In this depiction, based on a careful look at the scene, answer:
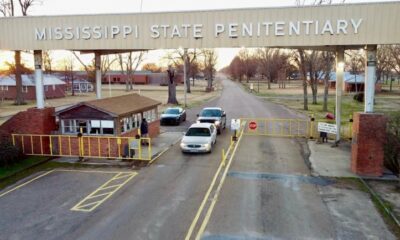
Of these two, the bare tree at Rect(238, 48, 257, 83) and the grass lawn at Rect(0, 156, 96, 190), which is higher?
the bare tree at Rect(238, 48, 257, 83)

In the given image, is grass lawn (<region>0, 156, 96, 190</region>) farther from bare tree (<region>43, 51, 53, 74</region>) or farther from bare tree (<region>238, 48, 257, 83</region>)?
bare tree (<region>238, 48, 257, 83</region>)

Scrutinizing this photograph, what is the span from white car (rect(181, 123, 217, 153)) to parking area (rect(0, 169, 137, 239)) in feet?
13.5

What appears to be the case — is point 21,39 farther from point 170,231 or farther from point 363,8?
point 363,8

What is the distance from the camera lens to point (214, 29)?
18281 millimetres

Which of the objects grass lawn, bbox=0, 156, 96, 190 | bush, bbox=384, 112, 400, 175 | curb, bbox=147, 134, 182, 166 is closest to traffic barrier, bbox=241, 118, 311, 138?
curb, bbox=147, 134, 182, 166

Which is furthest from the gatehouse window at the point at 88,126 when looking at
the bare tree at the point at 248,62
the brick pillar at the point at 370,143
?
the bare tree at the point at 248,62

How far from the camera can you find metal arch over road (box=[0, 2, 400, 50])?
16.9 m

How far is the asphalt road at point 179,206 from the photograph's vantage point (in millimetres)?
10820

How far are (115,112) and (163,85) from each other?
311 ft

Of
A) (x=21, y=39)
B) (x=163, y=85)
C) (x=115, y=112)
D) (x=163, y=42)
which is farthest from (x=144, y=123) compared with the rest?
(x=163, y=85)

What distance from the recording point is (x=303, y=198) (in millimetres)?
13586

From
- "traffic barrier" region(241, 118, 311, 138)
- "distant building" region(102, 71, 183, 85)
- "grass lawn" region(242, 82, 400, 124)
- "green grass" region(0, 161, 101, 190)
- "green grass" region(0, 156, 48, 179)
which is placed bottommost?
"green grass" region(0, 161, 101, 190)

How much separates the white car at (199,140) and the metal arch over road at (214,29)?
505 centimetres

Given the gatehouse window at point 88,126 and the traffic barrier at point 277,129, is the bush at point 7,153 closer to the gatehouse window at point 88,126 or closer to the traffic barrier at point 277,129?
the gatehouse window at point 88,126
